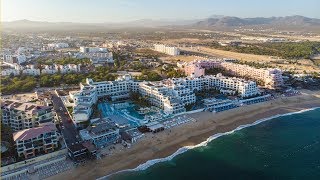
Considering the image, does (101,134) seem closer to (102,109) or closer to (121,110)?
(121,110)

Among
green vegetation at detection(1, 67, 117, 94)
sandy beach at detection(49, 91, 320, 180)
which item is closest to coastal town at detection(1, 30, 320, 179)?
sandy beach at detection(49, 91, 320, 180)

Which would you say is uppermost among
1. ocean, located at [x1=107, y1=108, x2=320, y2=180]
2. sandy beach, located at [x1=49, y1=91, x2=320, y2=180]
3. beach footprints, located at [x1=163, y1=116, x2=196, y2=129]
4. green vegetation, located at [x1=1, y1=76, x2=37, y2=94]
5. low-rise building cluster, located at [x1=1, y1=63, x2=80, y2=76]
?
low-rise building cluster, located at [x1=1, y1=63, x2=80, y2=76]

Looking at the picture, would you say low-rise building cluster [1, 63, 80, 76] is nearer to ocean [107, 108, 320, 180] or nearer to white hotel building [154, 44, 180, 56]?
white hotel building [154, 44, 180, 56]

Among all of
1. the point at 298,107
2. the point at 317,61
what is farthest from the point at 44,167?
the point at 317,61

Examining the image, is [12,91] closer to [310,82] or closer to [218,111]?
[218,111]

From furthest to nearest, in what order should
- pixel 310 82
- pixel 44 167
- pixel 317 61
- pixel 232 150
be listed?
pixel 317 61 → pixel 310 82 → pixel 232 150 → pixel 44 167

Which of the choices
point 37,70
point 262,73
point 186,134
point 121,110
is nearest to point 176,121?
point 186,134
